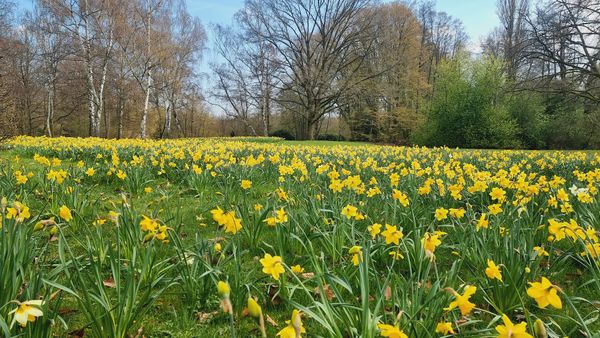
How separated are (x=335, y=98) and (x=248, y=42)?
7.67 metres

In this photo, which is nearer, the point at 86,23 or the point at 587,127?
the point at 86,23

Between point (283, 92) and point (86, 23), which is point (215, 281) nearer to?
point (86, 23)

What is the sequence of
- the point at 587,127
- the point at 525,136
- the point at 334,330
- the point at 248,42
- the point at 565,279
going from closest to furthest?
the point at 334,330, the point at 565,279, the point at 587,127, the point at 525,136, the point at 248,42

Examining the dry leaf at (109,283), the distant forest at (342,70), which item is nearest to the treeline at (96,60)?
the distant forest at (342,70)

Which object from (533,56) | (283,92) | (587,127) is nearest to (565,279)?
(533,56)

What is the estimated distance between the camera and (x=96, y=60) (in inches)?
866

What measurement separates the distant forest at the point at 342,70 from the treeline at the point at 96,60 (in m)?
0.11

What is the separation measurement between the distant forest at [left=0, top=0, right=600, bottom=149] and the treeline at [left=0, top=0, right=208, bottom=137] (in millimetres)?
110

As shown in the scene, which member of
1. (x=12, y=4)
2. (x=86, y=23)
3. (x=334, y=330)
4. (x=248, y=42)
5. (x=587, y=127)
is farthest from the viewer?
(x=248, y=42)

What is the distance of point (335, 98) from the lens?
2680 centimetres

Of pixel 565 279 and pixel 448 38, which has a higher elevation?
pixel 448 38

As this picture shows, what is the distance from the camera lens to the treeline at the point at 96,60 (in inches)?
762

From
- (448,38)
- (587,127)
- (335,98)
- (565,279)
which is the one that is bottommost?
(565,279)

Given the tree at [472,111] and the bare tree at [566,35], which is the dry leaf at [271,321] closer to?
the bare tree at [566,35]
